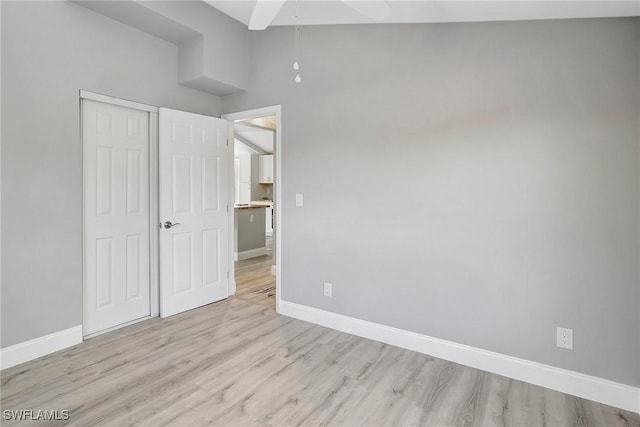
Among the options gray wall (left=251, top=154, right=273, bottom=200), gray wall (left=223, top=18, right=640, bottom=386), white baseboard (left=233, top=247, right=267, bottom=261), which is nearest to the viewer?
gray wall (left=223, top=18, right=640, bottom=386)

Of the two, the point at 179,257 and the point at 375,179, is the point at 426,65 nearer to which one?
the point at 375,179

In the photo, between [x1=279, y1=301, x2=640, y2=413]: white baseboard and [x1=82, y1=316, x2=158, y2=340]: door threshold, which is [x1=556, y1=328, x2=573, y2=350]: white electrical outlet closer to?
[x1=279, y1=301, x2=640, y2=413]: white baseboard

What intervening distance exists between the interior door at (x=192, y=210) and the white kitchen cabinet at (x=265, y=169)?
510 cm

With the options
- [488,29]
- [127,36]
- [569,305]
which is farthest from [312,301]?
[127,36]

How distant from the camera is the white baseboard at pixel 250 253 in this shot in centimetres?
601

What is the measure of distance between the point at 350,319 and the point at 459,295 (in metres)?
1.00

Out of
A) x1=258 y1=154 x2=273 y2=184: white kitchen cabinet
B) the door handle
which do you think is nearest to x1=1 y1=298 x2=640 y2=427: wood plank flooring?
the door handle

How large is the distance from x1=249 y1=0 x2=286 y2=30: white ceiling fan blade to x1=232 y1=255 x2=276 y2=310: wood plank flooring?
2739 mm

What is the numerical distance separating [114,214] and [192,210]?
72 cm

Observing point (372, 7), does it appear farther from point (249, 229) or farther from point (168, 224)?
point (249, 229)

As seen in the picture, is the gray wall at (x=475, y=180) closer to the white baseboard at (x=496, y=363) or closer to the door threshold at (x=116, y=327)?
the white baseboard at (x=496, y=363)

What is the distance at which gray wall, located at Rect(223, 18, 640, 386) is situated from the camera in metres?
2.03

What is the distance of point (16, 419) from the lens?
6.15ft

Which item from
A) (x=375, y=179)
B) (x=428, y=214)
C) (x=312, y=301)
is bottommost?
(x=312, y=301)
